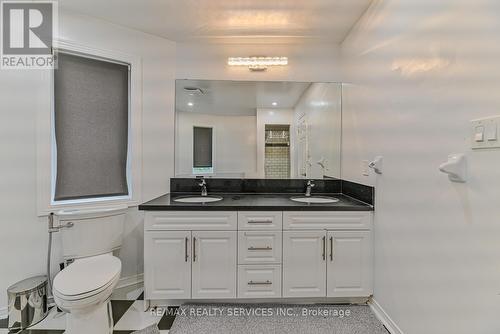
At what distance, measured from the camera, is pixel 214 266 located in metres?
1.89

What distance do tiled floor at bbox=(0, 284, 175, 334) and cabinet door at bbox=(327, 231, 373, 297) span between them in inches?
50.1

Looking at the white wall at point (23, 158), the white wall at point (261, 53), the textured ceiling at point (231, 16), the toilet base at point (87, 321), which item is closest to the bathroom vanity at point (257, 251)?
the toilet base at point (87, 321)

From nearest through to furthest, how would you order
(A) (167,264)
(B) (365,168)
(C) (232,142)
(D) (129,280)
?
(A) (167,264) → (B) (365,168) → (D) (129,280) → (C) (232,142)

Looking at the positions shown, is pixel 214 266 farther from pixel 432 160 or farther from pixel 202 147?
pixel 432 160

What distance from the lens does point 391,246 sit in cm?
164

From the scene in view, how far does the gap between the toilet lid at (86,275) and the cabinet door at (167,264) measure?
25 cm

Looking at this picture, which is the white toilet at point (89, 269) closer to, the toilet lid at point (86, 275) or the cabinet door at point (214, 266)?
the toilet lid at point (86, 275)

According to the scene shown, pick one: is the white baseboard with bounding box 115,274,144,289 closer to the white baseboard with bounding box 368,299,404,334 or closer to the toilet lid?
the toilet lid

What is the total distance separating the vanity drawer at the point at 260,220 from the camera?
75.0 inches

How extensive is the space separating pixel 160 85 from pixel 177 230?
141 centimetres

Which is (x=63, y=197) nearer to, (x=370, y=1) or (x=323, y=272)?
(x=323, y=272)

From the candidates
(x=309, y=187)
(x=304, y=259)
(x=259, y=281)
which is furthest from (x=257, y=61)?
(x=259, y=281)

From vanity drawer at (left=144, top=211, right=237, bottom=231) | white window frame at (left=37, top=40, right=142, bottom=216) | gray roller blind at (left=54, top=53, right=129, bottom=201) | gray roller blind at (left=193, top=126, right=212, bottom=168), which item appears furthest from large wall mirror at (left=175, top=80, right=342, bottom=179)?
vanity drawer at (left=144, top=211, right=237, bottom=231)

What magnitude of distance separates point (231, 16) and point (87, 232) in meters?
2.03
